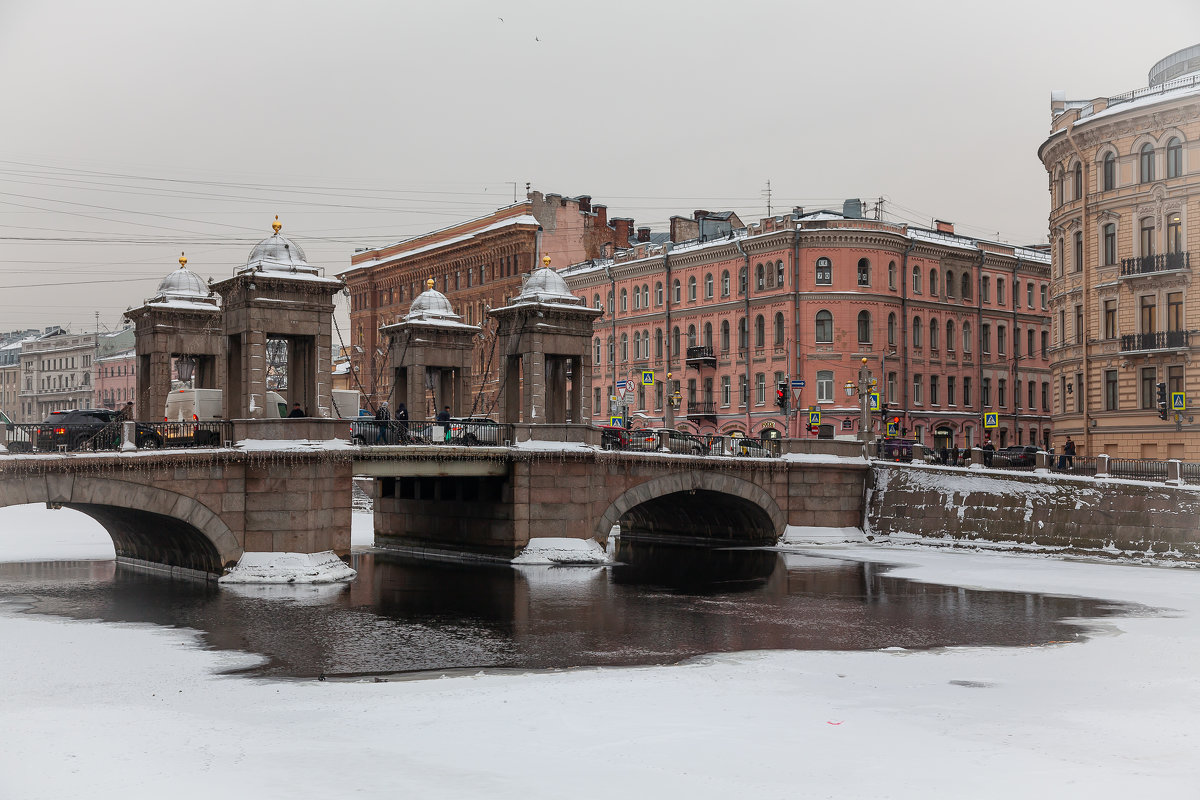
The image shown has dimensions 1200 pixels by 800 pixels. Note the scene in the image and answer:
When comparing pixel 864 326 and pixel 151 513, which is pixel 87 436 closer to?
pixel 151 513

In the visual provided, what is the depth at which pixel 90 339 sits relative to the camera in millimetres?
145000

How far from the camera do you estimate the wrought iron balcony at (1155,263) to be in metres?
50.4

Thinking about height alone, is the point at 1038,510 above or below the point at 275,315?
below

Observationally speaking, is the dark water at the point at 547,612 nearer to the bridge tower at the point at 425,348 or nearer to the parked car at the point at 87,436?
the parked car at the point at 87,436

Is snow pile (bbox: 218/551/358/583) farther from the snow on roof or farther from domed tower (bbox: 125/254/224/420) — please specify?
the snow on roof

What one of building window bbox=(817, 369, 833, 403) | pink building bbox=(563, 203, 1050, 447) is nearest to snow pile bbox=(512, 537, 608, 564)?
pink building bbox=(563, 203, 1050, 447)

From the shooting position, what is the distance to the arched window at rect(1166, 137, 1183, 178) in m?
50.9

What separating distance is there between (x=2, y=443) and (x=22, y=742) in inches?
713

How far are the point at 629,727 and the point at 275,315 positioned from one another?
2443 cm

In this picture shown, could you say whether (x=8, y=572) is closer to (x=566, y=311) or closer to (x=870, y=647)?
(x=566, y=311)

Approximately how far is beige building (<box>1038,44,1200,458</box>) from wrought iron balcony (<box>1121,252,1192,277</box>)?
0.04 metres

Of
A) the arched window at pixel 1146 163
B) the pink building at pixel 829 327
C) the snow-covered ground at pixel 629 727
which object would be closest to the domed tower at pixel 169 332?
the snow-covered ground at pixel 629 727

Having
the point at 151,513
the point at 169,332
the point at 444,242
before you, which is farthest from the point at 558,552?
the point at 444,242

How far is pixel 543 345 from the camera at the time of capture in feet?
151
